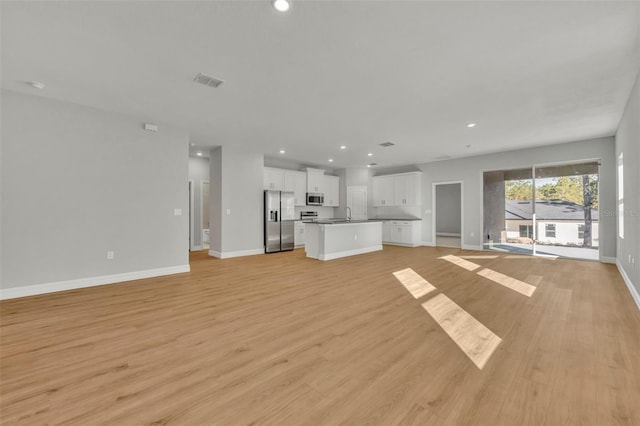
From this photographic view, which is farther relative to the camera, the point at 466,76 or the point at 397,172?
the point at 397,172

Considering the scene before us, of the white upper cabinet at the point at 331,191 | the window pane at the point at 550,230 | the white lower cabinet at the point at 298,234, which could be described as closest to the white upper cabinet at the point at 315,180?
the white upper cabinet at the point at 331,191

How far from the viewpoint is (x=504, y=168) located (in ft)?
23.8

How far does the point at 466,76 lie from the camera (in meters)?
3.18

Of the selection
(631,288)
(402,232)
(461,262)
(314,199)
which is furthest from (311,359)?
(402,232)

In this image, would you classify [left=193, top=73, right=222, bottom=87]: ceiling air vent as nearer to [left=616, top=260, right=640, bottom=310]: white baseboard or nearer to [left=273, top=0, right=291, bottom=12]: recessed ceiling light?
[left=273, top=0, right=291, bottom=12]: recessed ceiling light

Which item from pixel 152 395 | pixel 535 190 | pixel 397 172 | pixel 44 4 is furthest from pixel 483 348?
pixel 397 172

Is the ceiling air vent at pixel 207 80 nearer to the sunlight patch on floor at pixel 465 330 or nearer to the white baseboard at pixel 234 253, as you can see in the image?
the sunlight patch on floor at pixel 465 330

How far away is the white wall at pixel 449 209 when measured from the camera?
11.5m

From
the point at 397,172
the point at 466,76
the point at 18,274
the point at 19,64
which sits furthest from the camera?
the point at 397,172

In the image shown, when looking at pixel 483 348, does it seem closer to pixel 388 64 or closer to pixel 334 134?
pixel 388 64

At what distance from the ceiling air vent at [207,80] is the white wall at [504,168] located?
744 centimetres

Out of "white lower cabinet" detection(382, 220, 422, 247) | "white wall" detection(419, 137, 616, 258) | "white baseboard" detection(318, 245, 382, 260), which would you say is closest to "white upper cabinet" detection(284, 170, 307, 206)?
"white baseboard" detection(318, 245, 382, 260)

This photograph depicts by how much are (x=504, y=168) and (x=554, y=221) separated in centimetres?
179

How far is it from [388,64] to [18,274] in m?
5.56
